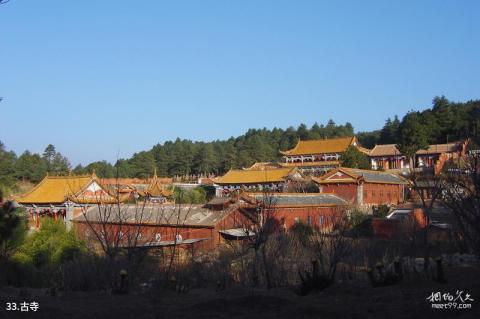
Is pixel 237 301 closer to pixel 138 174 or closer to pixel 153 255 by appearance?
pixel 153 255

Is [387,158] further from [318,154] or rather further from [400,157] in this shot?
[318,154]

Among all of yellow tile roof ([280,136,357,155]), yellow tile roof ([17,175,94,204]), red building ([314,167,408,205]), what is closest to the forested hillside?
yellow tile roof ([280,136,357,155])

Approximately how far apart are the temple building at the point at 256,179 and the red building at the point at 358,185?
199 inches

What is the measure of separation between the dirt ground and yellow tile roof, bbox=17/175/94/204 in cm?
1741

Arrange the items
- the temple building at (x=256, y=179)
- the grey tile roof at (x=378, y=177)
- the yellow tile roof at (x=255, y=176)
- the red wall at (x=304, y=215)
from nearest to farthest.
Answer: the red wall at (x=304, y=215) → the grey tile roof at (x=378, y=177) → the temple building at (x=256, y=179) → the yellow tile roof at (x=255, y=176)

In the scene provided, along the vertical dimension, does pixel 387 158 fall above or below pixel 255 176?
above

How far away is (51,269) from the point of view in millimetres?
13320

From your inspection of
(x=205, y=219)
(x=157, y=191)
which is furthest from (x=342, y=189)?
(x=205, y=219)

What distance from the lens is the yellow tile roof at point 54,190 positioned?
25672 millimetres

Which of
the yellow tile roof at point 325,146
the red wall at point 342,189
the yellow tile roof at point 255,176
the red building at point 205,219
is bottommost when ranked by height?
the red building at point 205,219

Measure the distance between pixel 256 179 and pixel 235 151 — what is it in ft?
64.1

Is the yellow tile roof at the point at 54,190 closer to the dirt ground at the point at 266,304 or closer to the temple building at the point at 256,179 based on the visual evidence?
the temple building at the point at 256,179

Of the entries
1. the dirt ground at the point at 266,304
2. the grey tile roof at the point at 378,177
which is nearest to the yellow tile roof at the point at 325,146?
the grey tile roof at the point at 378,177

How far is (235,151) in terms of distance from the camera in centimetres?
5659
